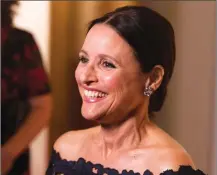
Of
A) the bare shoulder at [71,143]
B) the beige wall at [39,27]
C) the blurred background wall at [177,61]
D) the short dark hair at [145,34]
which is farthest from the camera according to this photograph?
the beige wall at [39,27]

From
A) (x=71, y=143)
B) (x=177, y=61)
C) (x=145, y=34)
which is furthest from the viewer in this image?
(x=177, y=61)

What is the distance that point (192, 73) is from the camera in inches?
40.6

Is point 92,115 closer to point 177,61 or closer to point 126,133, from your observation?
point 126,133

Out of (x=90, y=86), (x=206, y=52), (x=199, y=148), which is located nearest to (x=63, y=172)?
(x=90, y=86)

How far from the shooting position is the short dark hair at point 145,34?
0.65 meters

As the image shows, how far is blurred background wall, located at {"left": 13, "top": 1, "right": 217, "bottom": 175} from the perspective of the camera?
0.99 meters

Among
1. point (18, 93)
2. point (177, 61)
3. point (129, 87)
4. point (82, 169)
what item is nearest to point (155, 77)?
point (129, 87)

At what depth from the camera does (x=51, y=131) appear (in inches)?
43.7

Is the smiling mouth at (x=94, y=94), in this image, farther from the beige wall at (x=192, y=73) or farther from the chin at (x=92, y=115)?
the beige wall at (x=192, y=73)

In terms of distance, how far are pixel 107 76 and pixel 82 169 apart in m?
0.18

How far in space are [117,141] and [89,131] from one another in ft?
0.31

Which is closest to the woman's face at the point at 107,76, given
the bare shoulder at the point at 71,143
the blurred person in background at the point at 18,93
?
the bare shoulder at the point at 71,143

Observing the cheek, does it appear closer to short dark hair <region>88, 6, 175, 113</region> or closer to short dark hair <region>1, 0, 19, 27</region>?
short dark hair <region>88, 6, 175, 113</region>

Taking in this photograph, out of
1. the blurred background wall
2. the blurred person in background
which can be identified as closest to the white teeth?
the blurred background wall
